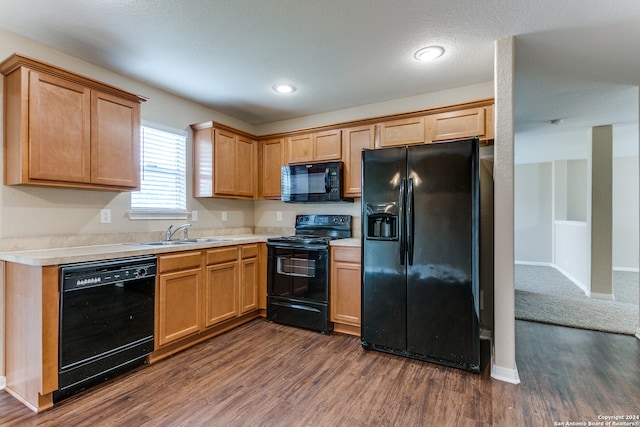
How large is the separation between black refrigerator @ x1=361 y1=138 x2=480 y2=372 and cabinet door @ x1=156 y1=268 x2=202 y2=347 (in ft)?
4.88

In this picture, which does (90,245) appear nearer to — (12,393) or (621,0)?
(12,393)

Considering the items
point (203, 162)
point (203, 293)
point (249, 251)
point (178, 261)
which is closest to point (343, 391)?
point (203, 293)

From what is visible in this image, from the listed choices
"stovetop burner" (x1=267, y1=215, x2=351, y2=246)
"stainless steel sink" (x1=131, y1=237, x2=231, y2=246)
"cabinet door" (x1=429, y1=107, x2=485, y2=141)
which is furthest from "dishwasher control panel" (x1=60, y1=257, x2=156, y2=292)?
"cabinet door" (x1=429, y1=107, x2=485, y2=141)

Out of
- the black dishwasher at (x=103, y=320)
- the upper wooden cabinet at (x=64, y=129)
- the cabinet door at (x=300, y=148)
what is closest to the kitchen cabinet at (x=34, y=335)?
the black dishwasher at (x=103, y=320)

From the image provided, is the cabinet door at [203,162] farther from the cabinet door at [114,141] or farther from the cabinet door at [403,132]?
the cabinet door at [403,132]

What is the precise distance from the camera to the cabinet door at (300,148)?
148 inches

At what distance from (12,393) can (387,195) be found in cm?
295

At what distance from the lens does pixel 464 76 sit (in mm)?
2945

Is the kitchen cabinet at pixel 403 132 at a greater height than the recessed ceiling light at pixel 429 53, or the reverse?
the recessed ceiling light at pixel 429 53

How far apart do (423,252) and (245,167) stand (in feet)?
7.92

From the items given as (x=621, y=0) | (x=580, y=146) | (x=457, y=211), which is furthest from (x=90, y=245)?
(x=580, y=146)

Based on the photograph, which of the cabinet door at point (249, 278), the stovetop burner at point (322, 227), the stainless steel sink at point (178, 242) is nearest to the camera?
the stainless steel sink at point (178, 242)

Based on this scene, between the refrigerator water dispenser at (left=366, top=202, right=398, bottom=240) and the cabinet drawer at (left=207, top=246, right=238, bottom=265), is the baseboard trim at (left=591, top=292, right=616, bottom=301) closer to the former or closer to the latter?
the refrigerator water dispenser at (left=366, top=202, right=398, bottom=240)

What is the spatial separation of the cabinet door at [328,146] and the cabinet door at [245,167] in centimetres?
86
